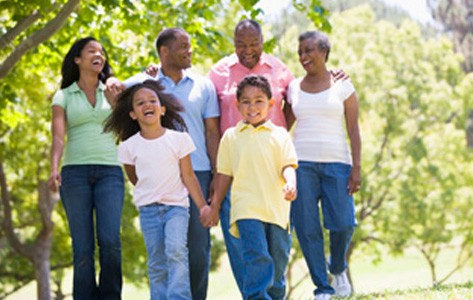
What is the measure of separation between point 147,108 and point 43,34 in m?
3.68

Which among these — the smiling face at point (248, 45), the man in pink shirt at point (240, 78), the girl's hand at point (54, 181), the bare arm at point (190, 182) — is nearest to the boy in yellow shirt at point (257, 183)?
the bare arm at point (190, 182)

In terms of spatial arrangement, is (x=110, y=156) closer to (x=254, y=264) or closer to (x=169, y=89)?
(x=169, y=89)

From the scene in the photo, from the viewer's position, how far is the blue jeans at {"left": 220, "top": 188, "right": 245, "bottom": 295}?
285 inches

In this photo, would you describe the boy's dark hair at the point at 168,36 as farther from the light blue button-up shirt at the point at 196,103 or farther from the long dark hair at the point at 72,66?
the long dark hair at the point at 72,66

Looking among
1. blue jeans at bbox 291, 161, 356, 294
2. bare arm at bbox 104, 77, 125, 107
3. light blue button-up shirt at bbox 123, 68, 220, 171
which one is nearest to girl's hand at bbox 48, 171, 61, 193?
bare arm at bbox 104, 77, 125, 107

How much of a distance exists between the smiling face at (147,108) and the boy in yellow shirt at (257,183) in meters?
0.55

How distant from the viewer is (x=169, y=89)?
7.59 m

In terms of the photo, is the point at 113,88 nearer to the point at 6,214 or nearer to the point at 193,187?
the point at 193,187

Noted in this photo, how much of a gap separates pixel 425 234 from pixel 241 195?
85.8ft

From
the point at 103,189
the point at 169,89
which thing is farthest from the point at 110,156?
the point at 169,89

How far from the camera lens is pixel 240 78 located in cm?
762

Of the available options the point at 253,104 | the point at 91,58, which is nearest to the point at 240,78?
the point at 253,104

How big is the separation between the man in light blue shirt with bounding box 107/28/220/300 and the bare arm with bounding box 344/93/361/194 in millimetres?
1216

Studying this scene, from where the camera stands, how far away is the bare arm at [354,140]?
7.87 m
